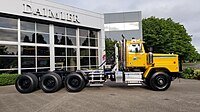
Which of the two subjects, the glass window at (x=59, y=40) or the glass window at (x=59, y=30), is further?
the glass window at (x=59, y=30)

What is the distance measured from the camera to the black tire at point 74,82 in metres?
11.3

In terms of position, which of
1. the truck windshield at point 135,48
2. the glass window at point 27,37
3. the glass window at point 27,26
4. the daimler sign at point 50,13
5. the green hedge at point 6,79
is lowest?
the green hedge at point 6,79

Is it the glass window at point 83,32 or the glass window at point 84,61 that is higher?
the glass window at point 83,32

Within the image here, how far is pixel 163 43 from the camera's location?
140ft

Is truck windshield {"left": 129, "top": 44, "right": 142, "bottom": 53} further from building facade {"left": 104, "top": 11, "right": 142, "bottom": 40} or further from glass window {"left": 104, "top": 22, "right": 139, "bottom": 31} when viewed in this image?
glass window {"left": 104, "top": 22, "right": 139, "bottom": 31}

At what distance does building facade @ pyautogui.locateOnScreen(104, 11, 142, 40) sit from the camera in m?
39.6

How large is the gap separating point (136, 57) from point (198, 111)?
5257mm

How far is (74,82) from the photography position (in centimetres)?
1139

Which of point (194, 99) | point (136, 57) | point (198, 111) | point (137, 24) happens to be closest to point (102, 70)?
point (136, 57)

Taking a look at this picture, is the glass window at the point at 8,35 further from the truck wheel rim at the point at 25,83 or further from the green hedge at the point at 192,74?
the green hedge at the point at 192,74

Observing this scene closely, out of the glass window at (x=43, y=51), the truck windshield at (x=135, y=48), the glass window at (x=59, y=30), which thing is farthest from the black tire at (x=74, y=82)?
the glass window at (x=59, y=30)

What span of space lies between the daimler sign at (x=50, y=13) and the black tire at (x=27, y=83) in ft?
26.5

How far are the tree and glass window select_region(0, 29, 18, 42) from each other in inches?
1093

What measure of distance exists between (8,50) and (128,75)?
1029 centimetres
